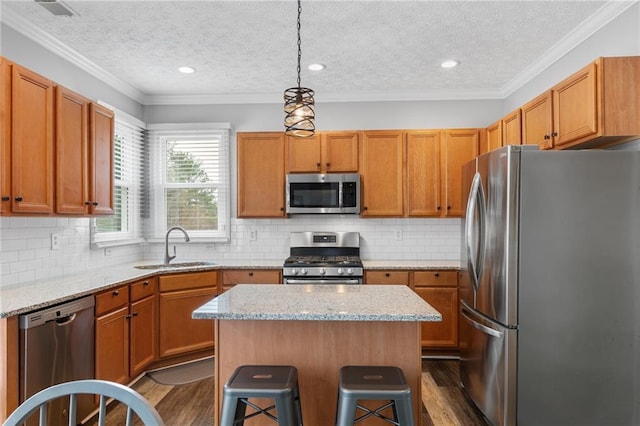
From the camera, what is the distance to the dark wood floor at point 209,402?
2.51m

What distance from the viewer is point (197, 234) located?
4.16 m

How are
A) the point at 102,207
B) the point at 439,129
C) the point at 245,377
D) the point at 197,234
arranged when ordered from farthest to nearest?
the point at 197,234 < the point at 439,129 < the point at 102,207 < the point at 245,377

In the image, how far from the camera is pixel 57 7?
7.82 feet

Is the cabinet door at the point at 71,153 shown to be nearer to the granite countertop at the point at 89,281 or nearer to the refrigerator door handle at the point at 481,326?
the granite countertop at the point at 89,281

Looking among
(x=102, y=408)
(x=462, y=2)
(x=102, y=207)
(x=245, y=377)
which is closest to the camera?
(x=102, y=408)

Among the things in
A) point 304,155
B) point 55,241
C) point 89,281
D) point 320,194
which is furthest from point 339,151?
point 55,241

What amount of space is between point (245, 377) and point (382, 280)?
2.13 meters

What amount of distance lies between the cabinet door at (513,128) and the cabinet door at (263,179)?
2.14m

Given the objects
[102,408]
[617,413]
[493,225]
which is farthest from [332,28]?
[617,413]

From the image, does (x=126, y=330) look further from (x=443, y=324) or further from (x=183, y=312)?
(x=443, y=324)

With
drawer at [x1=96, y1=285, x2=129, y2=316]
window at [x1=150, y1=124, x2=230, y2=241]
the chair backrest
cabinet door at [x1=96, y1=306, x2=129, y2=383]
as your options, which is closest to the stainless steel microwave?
window at [x1=150, y1=124, x2=230, y2=241]

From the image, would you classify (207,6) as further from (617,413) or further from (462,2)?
(617,413)

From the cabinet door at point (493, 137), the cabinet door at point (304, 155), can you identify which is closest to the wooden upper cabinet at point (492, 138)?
the cabinet door at point (493, 137)

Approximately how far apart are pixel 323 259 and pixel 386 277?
27.2 inches
